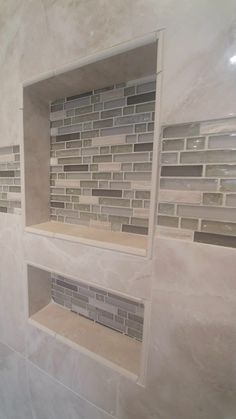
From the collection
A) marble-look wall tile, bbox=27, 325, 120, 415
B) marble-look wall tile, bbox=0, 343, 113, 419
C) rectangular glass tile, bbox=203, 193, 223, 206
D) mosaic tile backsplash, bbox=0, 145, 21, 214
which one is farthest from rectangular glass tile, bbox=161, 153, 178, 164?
marble-look wall tile, bbox=0, 343, 113, 419

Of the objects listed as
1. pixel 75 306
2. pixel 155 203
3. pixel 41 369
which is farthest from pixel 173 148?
pixel 41 369

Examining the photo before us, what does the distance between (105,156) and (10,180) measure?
0.45 m

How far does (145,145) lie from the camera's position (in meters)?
0.69

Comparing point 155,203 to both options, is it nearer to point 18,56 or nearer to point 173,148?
point 173,148

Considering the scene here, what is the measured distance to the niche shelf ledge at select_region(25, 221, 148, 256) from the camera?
0.61 meters

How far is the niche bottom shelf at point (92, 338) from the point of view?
71 cm

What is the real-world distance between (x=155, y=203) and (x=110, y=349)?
607 mm

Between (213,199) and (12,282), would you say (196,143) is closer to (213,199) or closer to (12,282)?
(213,199)

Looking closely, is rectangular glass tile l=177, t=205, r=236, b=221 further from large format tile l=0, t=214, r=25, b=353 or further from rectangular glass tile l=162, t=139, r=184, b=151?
large format tile l=0, t=214, r=25, b=353

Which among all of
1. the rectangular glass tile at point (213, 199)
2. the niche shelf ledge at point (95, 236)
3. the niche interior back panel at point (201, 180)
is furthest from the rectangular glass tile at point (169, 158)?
the niche shelf ledge at point (95, 236)

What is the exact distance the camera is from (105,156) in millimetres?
769

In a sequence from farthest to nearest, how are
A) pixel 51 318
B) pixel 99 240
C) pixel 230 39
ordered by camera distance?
pixel 51 318 → pixel 99 240 → pixel 230 39

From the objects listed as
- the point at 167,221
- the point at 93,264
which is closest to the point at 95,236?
the point at 93,264

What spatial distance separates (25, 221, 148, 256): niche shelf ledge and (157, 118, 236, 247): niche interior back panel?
138 millimetres
